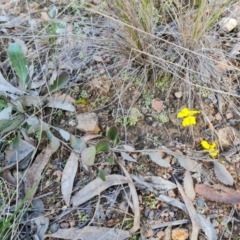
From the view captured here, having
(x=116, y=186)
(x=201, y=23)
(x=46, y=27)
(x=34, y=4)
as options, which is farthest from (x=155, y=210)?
(x=34, y=4)

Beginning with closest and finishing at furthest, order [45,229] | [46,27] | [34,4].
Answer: [45,229], [46,27], [34,4]

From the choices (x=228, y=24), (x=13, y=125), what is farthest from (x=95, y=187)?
(x=228, y=24)

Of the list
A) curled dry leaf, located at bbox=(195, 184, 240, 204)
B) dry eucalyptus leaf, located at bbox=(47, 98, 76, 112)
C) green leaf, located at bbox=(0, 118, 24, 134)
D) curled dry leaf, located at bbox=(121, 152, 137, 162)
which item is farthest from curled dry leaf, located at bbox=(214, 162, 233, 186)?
green leaf, located at bbox=(0, 118, 24, 134)

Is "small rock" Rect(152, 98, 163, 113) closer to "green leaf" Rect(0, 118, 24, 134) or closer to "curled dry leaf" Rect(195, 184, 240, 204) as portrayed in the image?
"curled dry leaf" Rect(195, 184, 240, 204)

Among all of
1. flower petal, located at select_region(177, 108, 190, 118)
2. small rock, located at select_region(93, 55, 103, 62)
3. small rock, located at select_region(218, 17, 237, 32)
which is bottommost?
flower petal, located at select_region(177, 108, 190, 118)

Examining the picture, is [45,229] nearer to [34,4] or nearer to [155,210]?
[155,210]

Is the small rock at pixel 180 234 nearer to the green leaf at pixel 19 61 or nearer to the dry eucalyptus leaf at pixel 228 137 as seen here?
the dry eucalyptus leaf at pixel 228 137

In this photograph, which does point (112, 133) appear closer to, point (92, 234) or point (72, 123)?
point (72, 123)
